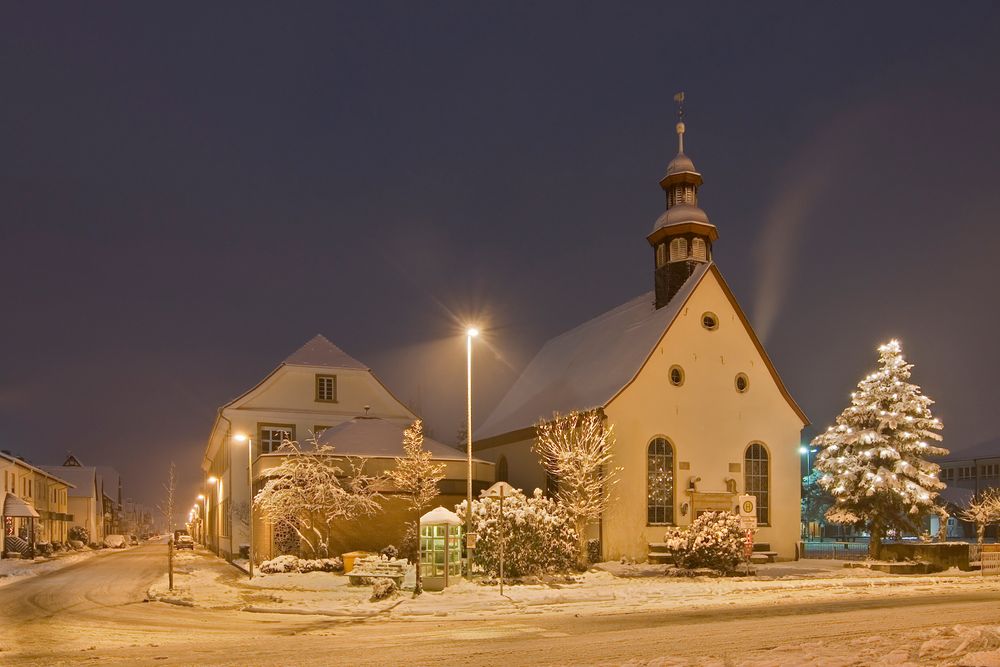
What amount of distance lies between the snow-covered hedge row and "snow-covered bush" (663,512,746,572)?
10933 millimetres

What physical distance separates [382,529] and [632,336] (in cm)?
1342

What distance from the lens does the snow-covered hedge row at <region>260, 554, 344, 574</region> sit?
28.2m

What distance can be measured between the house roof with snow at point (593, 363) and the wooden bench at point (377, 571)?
11.3 meters

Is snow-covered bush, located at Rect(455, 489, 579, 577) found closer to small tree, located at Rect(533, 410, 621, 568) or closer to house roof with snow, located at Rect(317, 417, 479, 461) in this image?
small tree, located at Rect(533, 410, 621, 568)

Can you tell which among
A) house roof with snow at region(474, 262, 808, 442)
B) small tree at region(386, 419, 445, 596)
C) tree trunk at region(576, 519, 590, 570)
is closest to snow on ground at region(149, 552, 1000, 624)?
tree trunk at region(576, 519, 590, 570)

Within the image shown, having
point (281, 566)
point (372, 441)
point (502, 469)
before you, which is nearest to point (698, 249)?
point (502, 469)

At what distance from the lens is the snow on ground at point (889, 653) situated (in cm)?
1098

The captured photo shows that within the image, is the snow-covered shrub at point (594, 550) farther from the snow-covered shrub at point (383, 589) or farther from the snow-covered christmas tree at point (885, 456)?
the snow-covered shrub at point (383, 589)

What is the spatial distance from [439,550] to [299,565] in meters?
6.88

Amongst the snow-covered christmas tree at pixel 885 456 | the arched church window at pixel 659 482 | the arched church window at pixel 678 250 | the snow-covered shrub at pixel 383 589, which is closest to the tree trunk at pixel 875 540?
the snow-covered christmas tree at pixel 885 456

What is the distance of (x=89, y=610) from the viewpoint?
2077 centimetres

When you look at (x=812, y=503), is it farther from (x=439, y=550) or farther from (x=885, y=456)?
(x=439, y=550)

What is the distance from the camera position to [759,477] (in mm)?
35656

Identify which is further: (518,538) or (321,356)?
(321,356)
